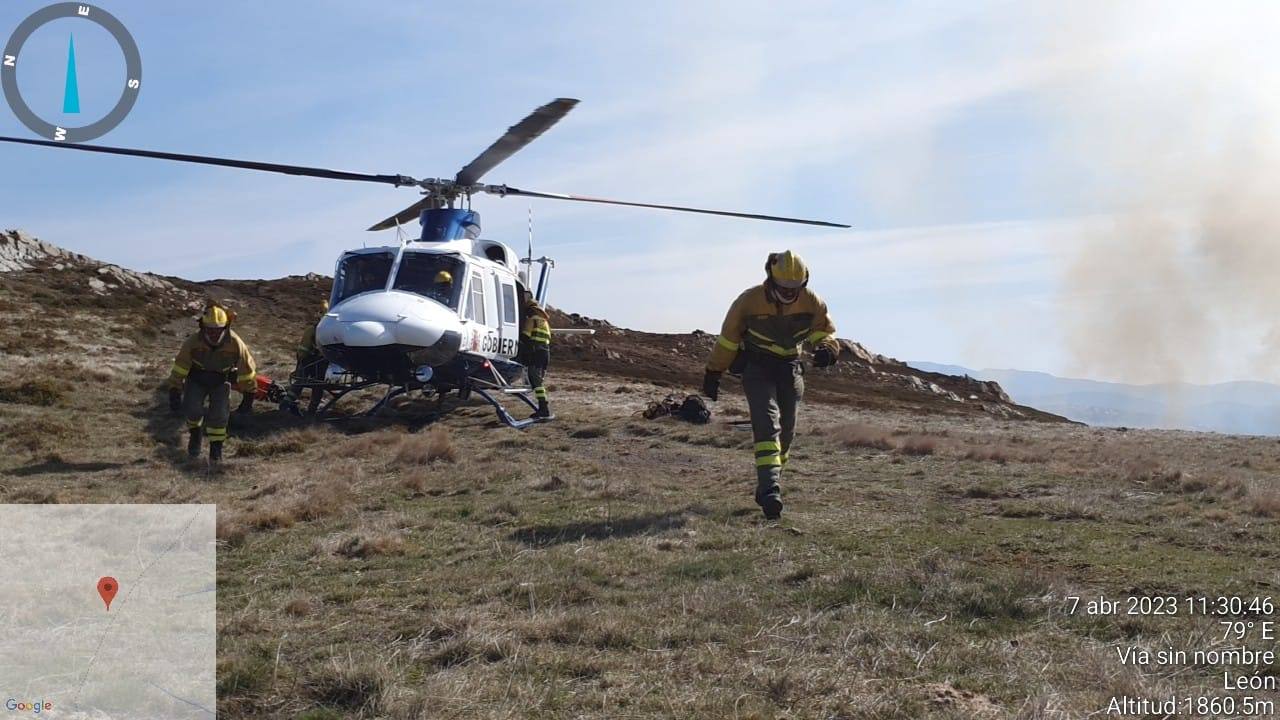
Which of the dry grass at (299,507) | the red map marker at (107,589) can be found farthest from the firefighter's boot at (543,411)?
the red map marker at (107,589)

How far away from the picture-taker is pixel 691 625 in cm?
479

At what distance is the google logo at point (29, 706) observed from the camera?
3.79 meters

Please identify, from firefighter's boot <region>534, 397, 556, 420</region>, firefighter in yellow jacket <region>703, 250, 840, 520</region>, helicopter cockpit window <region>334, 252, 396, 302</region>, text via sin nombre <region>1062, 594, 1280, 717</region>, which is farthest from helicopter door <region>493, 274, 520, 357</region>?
text via sin nombre <region>1062, 594, 1280, 717</region>

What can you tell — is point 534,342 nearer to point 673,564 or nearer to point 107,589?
point 673,564

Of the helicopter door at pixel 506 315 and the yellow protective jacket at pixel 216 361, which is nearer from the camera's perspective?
the yellow protective jacket at pixel 216 361

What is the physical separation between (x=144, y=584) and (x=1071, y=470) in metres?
9.87

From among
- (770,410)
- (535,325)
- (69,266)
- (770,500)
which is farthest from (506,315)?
(69,266)

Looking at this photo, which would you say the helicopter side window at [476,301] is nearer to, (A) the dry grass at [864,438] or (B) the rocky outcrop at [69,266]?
(A) the dry grass at [864,438]

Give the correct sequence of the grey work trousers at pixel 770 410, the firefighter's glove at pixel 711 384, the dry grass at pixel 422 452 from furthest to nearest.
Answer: the dry grass at pixel 422 452
the firefighter's glove at pixel 711 384
the grey work trousers at pixel 770 410

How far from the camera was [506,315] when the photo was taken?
59.0 feet

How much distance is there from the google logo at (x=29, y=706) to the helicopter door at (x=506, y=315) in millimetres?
13771

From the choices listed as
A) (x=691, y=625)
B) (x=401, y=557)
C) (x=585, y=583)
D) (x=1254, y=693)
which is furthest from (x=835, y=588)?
(x=401, y=557)

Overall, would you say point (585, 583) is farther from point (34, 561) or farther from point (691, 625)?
point (34, 561)

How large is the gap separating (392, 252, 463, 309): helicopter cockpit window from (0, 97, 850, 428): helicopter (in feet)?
0.05
